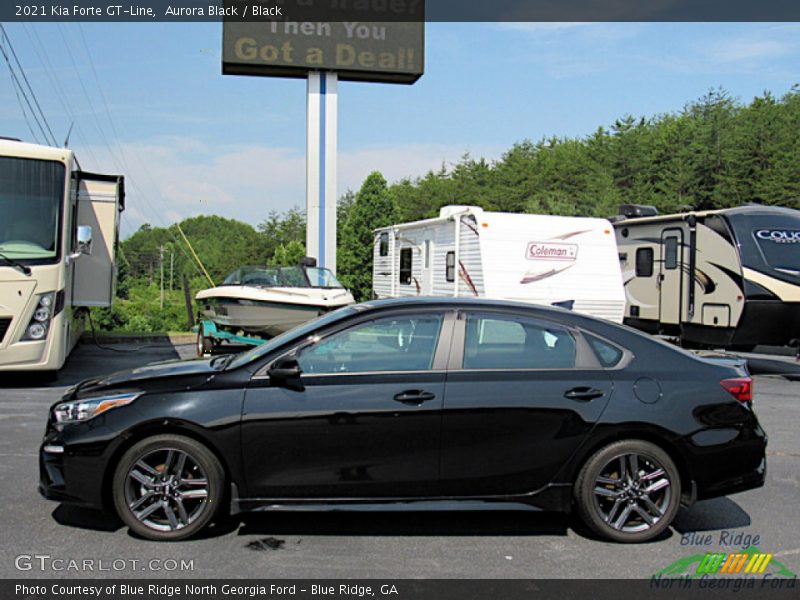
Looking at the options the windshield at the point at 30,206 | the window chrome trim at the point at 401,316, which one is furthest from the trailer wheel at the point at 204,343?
the window chrome trim at the point at 401,316

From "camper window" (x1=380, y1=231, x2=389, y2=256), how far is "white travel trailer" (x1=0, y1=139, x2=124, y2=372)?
26.3 ft

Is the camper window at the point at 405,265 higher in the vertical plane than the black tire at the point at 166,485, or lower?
higher

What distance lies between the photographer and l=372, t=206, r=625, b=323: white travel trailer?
1332 centimetres

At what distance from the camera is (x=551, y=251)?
13.6 m

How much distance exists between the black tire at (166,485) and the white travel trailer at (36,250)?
6.18 meters

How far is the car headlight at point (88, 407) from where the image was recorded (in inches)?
190

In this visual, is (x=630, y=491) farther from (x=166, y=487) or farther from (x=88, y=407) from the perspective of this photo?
(x=88, y=407)

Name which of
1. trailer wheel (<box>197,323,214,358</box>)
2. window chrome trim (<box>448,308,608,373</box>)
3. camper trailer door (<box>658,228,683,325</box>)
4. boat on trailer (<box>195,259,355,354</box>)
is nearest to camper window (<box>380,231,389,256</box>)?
boat on trailer (<box>195,259,355,354</box>)

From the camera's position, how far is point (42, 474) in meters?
4.91

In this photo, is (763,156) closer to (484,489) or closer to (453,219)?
(453,219)

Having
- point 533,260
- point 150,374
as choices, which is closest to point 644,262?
point 533,260

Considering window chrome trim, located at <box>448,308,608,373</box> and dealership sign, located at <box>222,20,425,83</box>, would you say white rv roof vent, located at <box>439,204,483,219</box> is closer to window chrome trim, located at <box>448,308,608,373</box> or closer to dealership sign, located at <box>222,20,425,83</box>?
window chrome trim, located at <box>448,308,608,373</box>

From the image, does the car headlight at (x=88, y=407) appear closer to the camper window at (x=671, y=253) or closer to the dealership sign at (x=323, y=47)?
the camper window at (x=671, y=253)

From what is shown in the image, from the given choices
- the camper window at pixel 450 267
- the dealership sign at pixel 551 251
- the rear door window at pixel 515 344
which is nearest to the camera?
the rear door window at pixel 515 344
